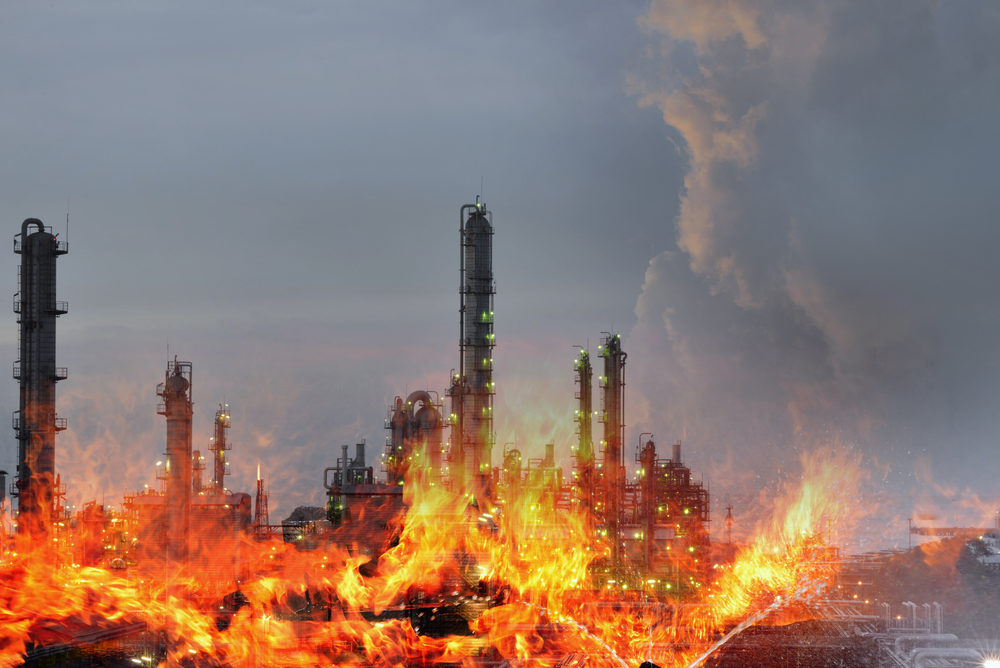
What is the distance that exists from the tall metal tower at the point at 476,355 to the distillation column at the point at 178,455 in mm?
12471

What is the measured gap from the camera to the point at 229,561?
45.6m

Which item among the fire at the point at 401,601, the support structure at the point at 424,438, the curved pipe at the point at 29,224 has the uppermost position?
the curved pipe at the point at 29,224

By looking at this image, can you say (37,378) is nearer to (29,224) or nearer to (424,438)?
(29,224)

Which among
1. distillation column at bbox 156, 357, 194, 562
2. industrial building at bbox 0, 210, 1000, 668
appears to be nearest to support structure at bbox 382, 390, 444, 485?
industrial building at bbox 0, 210, 1000, 668

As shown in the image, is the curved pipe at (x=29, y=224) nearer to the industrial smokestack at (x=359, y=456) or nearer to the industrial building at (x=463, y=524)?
the industrial building at (x=463, y=524)

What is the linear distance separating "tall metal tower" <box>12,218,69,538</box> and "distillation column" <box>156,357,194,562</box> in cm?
414

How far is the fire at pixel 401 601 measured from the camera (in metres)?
31.9

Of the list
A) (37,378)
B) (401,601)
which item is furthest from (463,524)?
(37,378)

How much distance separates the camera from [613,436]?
57906 millimetres

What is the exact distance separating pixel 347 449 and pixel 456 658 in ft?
118

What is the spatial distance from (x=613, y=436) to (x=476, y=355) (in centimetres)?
1165

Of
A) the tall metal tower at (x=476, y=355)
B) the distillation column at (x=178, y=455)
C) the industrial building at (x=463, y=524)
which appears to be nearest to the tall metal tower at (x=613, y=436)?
the industrial building at (x=463, y=524)

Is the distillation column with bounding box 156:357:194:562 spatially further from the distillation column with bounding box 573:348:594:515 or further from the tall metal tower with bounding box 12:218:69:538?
the distillation column with bounding box 573:348:594:515

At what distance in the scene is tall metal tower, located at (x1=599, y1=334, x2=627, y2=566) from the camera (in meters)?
57.8
